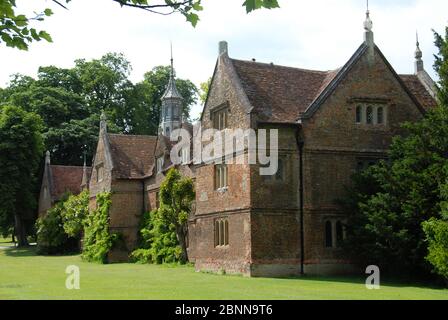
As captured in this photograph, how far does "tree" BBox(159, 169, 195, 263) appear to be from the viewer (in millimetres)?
34281

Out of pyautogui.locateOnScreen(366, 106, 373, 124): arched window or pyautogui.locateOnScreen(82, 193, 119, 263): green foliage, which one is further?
pyautogui.locateOnScreen(82, 193, 119, 263): green foliage

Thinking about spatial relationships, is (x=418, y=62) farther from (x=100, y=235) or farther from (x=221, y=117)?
(x=100, y=235)

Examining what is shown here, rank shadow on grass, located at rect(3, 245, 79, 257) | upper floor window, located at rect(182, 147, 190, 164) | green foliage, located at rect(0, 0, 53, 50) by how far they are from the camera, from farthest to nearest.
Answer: shadow on grass, located at rect(3, 245, 79, 257), upper floor window, located at rect(182, 147, 190, 164), green foliage, located at rect(0, 0, 53, 50)

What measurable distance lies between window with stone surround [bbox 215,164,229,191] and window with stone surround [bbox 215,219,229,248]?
61.4 inches

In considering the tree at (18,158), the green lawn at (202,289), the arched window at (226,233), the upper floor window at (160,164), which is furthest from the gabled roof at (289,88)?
the tree at (18,158)

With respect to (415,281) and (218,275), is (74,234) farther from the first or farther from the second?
(415,281)

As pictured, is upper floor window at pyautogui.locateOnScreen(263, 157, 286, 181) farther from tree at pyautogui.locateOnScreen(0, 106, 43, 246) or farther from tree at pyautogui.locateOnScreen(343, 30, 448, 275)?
tree at pyautogui.locateOnScreen(0, 106, 43, 246)

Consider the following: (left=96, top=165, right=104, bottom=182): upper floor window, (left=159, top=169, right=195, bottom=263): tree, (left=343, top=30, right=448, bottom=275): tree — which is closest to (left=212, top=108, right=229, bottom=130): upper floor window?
(left=159, top=169, right=195, bottom=263): tree

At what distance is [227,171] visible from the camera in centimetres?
2884

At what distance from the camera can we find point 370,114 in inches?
1140

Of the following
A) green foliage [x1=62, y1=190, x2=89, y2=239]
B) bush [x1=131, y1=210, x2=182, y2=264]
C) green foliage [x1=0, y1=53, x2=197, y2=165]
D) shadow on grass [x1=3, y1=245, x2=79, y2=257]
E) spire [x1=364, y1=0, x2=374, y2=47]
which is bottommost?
shadow on grass [x1=3, y1=245, x2=79, y2=257]

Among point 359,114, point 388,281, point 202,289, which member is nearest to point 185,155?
point 359,114

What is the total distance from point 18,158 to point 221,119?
29.7 m
